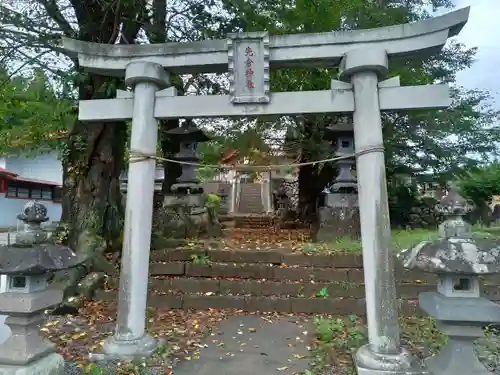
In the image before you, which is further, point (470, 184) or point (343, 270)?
point (470, 184)

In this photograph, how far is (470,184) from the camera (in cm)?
1513

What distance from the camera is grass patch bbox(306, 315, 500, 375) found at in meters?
4.03

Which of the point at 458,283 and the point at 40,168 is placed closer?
the point at 458,283

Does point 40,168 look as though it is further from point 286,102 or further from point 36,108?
point 286,102

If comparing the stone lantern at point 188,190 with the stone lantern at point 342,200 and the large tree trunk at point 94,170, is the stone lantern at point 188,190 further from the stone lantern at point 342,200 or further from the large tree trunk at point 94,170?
the stone lantern at point 342,200

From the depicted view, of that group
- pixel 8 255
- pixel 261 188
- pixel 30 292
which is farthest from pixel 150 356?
pixel 261 188

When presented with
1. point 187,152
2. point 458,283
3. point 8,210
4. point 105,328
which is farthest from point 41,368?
point 8,210

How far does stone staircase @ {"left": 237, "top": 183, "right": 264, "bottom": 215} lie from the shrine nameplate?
16.7 meters

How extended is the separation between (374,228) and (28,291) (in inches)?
130

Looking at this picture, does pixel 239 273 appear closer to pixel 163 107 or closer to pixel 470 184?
pixel 163 107

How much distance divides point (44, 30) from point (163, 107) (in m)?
3.98

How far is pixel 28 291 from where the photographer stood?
3.35 metres

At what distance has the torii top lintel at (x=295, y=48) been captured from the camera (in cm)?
398

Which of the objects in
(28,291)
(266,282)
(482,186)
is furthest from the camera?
(482,186)
